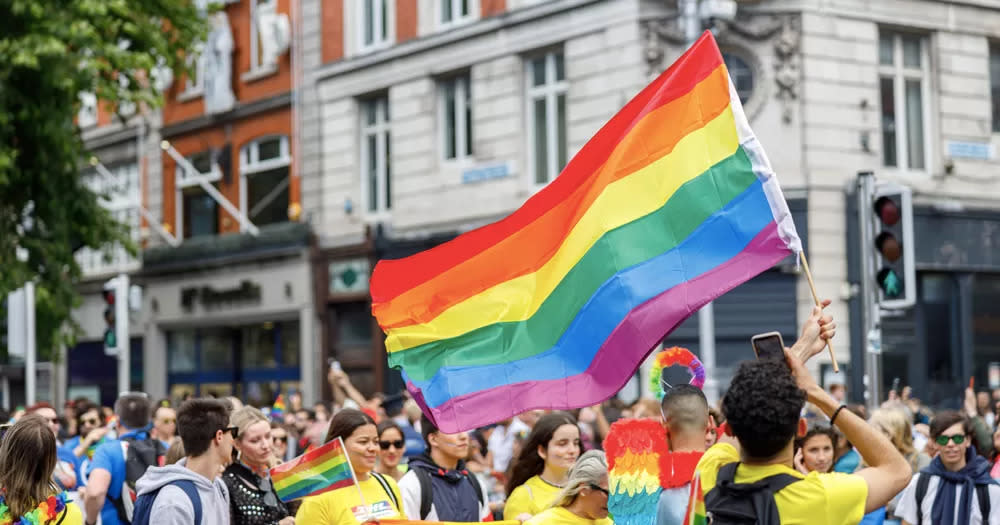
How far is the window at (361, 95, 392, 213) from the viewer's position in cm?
2850

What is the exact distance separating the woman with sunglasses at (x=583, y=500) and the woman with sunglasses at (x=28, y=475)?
214cm

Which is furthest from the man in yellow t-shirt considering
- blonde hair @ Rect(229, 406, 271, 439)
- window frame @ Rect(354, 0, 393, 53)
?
window frame @ Rect(354, 0, 393, 53)

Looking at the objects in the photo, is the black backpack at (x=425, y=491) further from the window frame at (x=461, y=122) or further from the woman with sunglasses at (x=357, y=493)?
the window frame at (x=461, y=122)

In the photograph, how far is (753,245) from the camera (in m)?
6.58

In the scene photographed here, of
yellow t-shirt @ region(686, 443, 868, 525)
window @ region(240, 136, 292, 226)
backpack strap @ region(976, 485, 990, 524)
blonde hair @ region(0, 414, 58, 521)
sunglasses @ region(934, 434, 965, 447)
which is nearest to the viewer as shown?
yellow t-shirt @ region(686, 443, 868, 525)

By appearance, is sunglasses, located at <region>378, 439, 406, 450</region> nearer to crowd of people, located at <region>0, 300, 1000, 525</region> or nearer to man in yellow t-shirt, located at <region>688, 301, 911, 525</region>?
crowd of people, located at <region>0, 300, 1000, 525</region>

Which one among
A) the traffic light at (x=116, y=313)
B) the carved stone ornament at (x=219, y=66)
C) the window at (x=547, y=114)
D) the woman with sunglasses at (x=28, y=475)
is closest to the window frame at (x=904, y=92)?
the window at (x=547, y=114)

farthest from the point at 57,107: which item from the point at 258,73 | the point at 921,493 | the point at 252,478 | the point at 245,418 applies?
the point at 921,493

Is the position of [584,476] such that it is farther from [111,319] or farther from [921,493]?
[111,319]

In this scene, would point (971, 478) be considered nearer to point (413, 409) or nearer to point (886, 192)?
point (886, 192)

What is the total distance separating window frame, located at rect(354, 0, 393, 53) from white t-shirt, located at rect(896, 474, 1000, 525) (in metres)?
20.5

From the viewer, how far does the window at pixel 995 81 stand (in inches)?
991

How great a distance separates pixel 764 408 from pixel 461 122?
73.6 ft

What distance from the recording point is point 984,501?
27.9 feet
